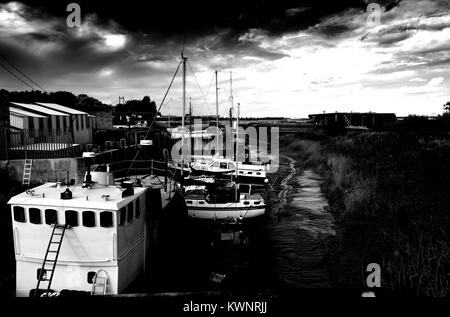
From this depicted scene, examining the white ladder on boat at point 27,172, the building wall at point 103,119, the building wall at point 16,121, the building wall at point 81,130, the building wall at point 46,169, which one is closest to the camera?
the white ladder on boat at point 27,172

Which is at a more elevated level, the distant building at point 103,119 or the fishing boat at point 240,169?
the distant building at point 103,119

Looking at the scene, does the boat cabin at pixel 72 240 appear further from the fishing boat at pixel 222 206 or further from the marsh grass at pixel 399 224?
the fishing boat at pixel 222 206

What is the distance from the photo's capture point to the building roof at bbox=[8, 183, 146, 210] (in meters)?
11.0

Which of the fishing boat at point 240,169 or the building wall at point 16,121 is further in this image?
the fishing boat at point 240,169

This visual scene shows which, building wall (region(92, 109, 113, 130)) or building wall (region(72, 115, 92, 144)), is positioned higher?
building wall (region(92, 109, 113, 130))

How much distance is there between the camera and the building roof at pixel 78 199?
36.1 ft

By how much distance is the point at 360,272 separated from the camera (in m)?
13.2

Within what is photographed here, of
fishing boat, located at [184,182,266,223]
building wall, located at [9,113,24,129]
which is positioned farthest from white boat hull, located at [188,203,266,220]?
building wall, located at [9,113,24,129]

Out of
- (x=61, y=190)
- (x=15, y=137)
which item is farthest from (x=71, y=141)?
(x=61, y=190)


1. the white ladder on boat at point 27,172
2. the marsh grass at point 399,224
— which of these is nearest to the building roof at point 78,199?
the marsh grass at point 399,224

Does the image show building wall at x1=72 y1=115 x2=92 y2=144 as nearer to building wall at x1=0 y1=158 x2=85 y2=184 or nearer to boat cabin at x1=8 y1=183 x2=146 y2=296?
building wall at x1=0 y1=158 x2=85 y2=184

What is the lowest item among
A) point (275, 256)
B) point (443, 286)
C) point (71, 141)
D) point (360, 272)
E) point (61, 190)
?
point (275, 256)

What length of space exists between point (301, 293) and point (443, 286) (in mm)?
9490

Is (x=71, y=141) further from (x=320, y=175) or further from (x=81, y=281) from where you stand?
(x=320, y=175)
